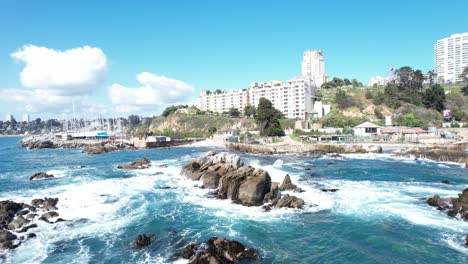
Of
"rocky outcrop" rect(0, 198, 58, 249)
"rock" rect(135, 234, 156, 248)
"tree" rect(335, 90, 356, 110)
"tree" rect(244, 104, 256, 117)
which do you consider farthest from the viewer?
"tree" rect(244, 104, 256, 117)

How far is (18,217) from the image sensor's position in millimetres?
28812

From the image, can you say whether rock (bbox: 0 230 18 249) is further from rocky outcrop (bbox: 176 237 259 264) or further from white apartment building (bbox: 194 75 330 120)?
white apartment building (bbox: 194 75 330 120)

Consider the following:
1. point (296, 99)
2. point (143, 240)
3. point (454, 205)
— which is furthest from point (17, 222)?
point (296, 99)

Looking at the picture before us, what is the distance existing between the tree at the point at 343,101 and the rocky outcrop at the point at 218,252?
441ft

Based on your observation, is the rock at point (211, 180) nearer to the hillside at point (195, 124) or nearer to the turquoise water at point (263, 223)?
the turquoise water at point (263, 223)

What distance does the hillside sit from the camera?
155000 millimetres

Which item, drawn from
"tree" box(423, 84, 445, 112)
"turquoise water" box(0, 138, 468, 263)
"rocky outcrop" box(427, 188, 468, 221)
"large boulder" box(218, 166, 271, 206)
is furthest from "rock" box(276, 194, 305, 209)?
"tree" box(423, 84, 445, 112)

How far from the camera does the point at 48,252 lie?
22.7m

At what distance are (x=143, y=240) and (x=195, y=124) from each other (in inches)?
5933

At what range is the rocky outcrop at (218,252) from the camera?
20156 millimetres

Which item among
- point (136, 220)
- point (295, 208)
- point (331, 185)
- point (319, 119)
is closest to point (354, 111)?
point (319, 119)

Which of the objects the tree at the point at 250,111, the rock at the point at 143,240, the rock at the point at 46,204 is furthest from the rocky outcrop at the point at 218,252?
the tree at the point at 250,111

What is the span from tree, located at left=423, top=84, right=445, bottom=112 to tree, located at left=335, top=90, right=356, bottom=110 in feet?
98.3

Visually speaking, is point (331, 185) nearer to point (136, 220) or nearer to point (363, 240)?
point (363, 240)
